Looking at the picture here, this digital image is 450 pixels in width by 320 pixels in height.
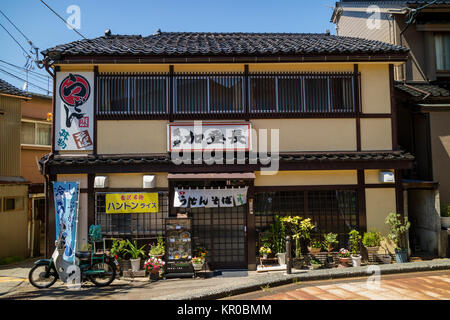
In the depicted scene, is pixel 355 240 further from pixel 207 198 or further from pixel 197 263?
pixel 197 263

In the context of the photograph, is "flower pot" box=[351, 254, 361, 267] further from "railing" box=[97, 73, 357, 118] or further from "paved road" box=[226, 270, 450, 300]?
"railing" box=[97, 73, 357, 118]

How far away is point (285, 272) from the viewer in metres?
10.8

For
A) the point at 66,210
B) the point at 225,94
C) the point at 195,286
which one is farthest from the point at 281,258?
the point at 66,210

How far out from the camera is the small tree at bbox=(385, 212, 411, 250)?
11.2 meters

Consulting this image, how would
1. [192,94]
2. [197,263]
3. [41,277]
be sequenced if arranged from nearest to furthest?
[41,277]
[197,263]
[192,94]

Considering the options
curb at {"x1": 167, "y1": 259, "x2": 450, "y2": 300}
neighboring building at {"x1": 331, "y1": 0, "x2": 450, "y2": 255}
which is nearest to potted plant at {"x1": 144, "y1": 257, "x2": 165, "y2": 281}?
curb at {"x1": 167, "y1": 259, "x2": 450, "y2": 300}

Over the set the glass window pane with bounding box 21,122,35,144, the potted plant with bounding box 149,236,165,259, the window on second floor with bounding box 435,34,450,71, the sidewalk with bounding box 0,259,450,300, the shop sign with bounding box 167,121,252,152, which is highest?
the window on second floor with bounding box 435,34,450,71

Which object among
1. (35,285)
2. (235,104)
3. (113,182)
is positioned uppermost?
(235,104)

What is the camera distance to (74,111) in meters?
11.6

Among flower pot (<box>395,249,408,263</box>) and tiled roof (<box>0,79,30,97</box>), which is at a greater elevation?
tiled roof (<box>0,79,30,97</box>)

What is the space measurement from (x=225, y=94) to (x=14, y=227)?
11.8m

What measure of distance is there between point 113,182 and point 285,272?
6.54 meters
